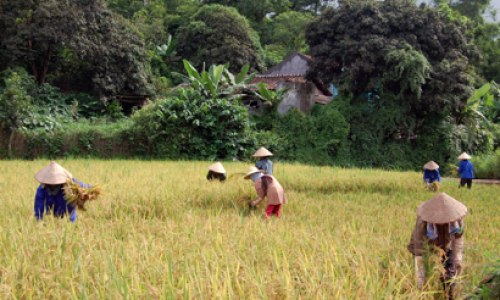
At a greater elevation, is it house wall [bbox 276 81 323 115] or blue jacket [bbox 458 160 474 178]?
house wall [bbox 276 81 323 115]

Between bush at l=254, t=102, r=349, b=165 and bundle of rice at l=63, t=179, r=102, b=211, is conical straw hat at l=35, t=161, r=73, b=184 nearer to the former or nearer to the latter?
bundle of rice at l=63, t=179, r=102, b=211

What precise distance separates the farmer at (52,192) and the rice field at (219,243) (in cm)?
20

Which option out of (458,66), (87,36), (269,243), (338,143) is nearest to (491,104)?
(458,66)

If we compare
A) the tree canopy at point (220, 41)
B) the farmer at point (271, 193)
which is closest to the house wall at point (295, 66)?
the tree canopy at point (220, 41)

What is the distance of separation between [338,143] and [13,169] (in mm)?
10585

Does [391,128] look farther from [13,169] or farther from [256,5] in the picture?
[256,5]

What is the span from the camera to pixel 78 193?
12.3ft

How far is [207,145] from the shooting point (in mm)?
12586

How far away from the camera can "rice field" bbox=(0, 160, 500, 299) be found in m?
2.33

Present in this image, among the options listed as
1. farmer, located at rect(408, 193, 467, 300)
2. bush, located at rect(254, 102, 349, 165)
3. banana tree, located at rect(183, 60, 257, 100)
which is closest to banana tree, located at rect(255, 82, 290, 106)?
bush, located at rect(254, 102, 349, 165)

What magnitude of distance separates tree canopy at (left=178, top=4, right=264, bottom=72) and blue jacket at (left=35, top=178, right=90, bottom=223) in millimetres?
18755

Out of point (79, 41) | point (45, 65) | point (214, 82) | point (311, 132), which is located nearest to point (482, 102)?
point (311, 132)

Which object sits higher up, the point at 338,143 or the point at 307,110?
the point at 307,110

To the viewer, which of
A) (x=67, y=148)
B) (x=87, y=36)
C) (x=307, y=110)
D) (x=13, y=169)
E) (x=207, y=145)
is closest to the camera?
(x=13, y=169)
